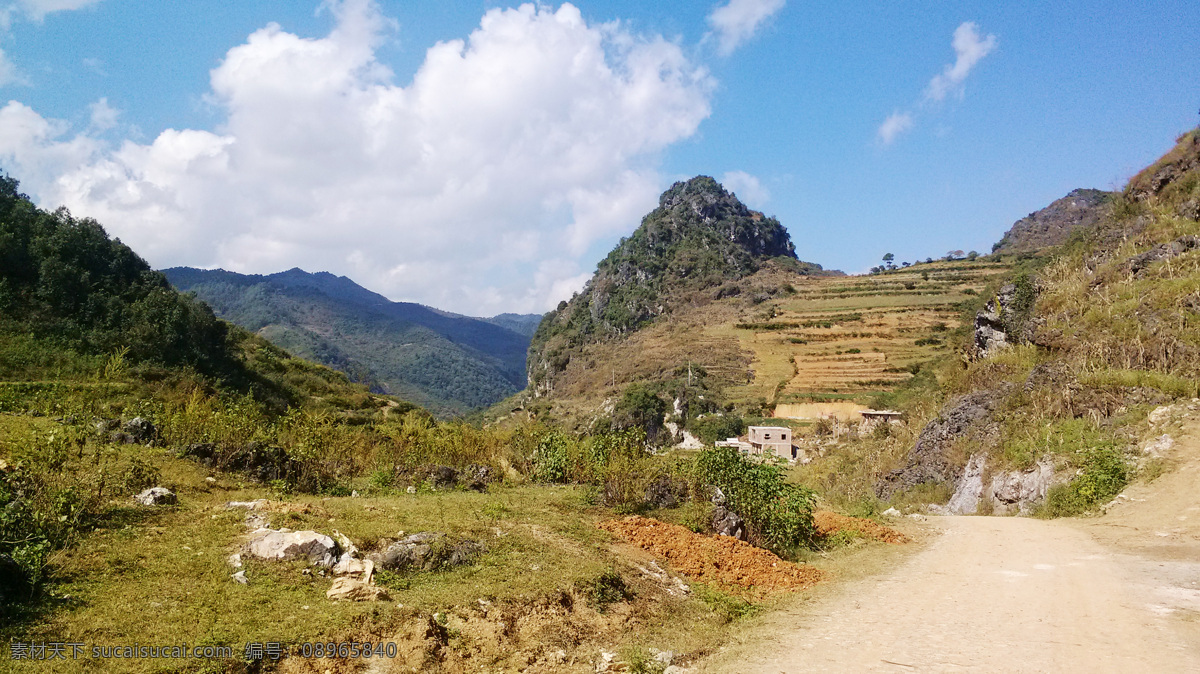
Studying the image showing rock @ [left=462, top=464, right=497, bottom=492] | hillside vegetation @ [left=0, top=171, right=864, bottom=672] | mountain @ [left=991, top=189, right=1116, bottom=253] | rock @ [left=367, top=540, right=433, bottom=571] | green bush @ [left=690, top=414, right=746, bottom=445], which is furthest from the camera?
mountain @ [left=991, top=189, right=1116, bottom=253]

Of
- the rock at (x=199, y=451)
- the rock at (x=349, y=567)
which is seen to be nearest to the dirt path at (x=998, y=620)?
the rock at (x=349, y=567)

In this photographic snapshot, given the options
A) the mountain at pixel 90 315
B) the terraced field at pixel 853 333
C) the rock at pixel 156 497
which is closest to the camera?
the rock at pixel 156 497

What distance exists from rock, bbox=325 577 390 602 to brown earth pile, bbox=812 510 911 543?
7544 millimetres

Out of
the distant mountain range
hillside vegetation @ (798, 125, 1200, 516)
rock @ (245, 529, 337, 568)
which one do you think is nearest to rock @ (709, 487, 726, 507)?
hillside vegetation @ (798, 125, 1200, 516)

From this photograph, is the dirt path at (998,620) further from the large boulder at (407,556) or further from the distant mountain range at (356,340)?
Answer: the distant mountain range at (356,340)

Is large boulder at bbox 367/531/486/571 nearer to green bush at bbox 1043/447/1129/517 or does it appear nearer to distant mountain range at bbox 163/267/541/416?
green bush at bbox 1043/447/1129/517

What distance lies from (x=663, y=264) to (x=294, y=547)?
116m

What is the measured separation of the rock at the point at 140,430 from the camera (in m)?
10.5

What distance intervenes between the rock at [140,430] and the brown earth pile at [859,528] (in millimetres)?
11905

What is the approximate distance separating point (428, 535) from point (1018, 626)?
6.01m

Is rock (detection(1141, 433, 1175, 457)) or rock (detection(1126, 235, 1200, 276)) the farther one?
rock (detection(1126, 235, 1200, 276))

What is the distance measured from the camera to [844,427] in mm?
42844

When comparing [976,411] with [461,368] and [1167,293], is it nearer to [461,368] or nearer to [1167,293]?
[1167,293]

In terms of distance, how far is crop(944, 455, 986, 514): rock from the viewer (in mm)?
14578
